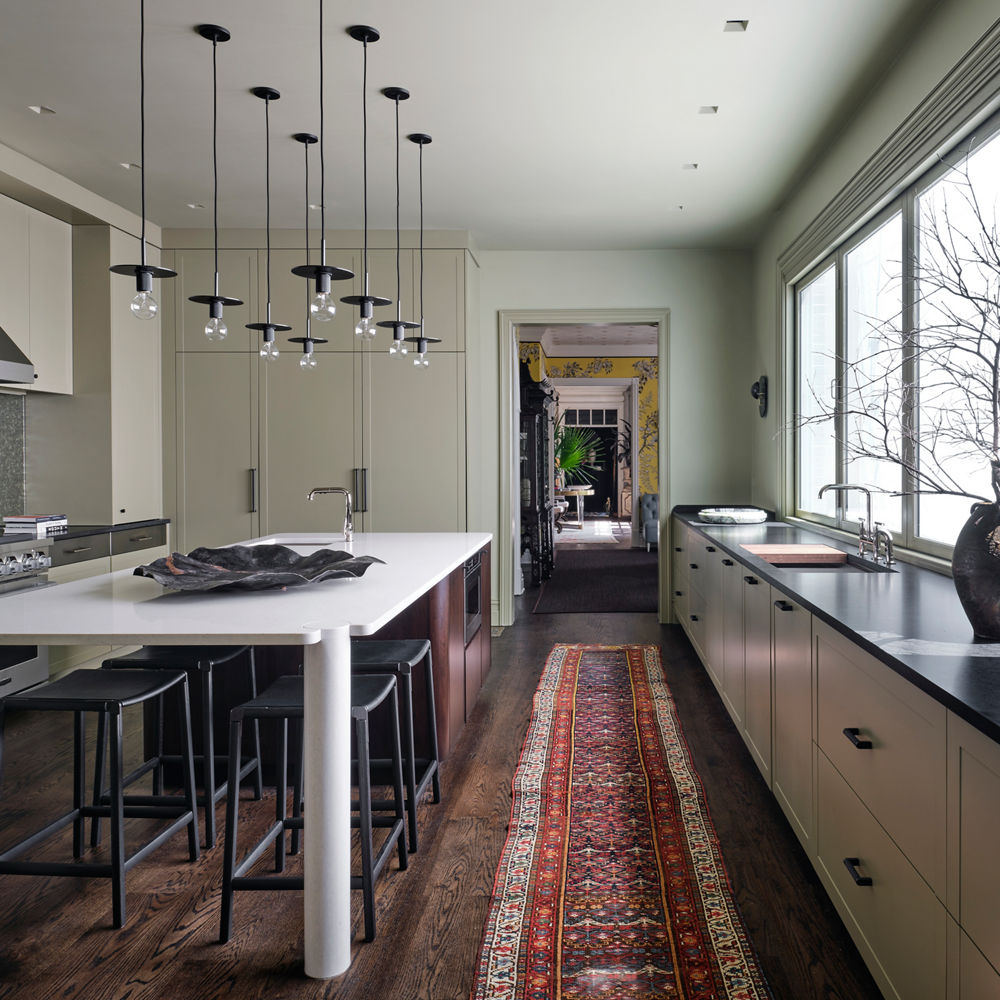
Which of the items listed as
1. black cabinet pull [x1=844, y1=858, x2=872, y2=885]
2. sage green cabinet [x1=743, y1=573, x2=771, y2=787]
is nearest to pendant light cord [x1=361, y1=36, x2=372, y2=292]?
sage green cabinet [x1=743, y1=573, x2=771, y2=787]

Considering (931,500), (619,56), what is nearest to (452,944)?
(931,500)

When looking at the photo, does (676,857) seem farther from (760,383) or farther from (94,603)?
(760,383)

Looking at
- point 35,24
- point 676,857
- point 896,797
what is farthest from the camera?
point 35,24

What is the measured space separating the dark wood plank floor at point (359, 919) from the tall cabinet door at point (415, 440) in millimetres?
2563

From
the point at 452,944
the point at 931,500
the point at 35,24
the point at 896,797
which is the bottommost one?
the point at 452,944

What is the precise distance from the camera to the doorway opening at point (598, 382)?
586 centimetres

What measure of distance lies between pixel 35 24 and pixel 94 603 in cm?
207

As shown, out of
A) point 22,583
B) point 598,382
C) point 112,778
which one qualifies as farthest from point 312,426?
→ point 598,382

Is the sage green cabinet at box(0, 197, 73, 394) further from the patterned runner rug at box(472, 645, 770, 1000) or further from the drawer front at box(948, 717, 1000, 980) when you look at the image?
the drawer front at box(948, 717, 1000, 980)

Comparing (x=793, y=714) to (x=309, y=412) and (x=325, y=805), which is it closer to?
(x=325, y=805)

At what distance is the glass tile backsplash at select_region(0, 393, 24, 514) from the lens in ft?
15.2

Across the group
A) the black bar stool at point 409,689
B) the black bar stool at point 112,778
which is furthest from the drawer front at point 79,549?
the black bar stool at point 409,689

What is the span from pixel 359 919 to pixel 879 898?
4.01 ft

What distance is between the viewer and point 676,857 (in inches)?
94.0
